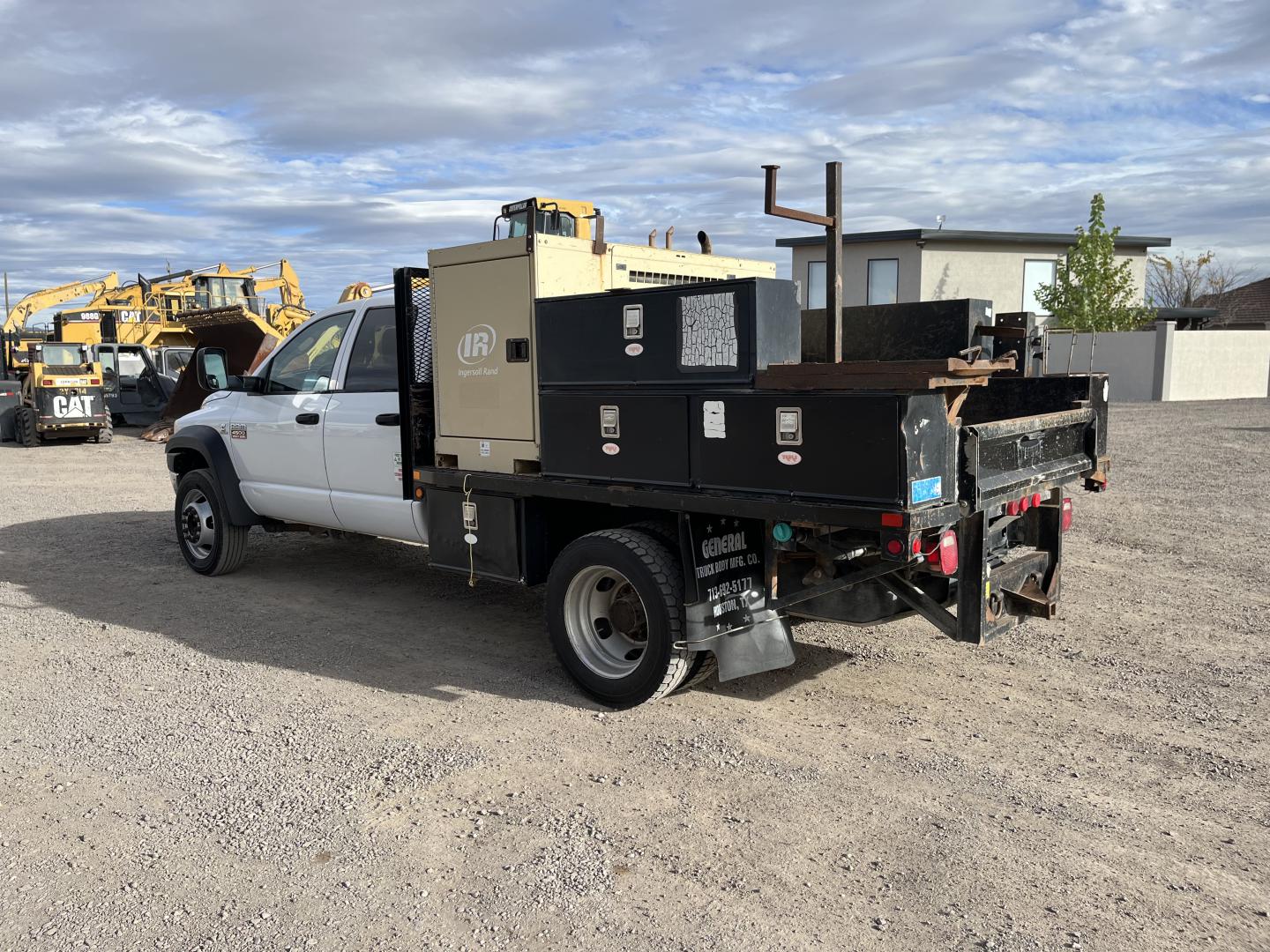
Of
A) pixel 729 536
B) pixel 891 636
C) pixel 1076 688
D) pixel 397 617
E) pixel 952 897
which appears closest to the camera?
pixel 952 897

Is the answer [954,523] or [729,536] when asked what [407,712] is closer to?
[729,536]

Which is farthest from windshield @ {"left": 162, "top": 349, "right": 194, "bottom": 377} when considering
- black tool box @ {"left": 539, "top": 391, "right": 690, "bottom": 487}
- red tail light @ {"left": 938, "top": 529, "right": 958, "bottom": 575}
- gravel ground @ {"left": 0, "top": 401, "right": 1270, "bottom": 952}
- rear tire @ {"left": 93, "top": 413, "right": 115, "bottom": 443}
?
red tail light @ {"left": 938, "top": 529, "right": 958, "bottom": 575}

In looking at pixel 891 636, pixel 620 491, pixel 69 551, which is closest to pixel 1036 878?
pixel 620 491

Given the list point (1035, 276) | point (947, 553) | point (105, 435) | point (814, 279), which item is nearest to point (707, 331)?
point (947, 553)

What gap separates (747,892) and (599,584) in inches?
87.8

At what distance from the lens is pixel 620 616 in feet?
17.7

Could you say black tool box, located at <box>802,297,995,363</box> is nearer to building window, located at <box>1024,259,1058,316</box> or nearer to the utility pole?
the utility pole

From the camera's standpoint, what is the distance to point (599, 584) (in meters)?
5.48

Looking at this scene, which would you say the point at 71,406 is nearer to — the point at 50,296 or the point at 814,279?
the point at 50,296

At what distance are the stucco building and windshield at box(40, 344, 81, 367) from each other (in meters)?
19.7

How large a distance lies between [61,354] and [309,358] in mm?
16435

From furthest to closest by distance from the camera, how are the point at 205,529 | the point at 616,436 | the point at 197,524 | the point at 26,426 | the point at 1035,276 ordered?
the point at 1035,276, the point at 26,426, the point at 197,524, the point at 205,529, the point at 616,436

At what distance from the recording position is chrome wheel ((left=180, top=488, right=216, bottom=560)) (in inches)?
326

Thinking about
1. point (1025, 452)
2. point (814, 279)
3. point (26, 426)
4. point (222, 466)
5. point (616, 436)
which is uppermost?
point (814, 279)
